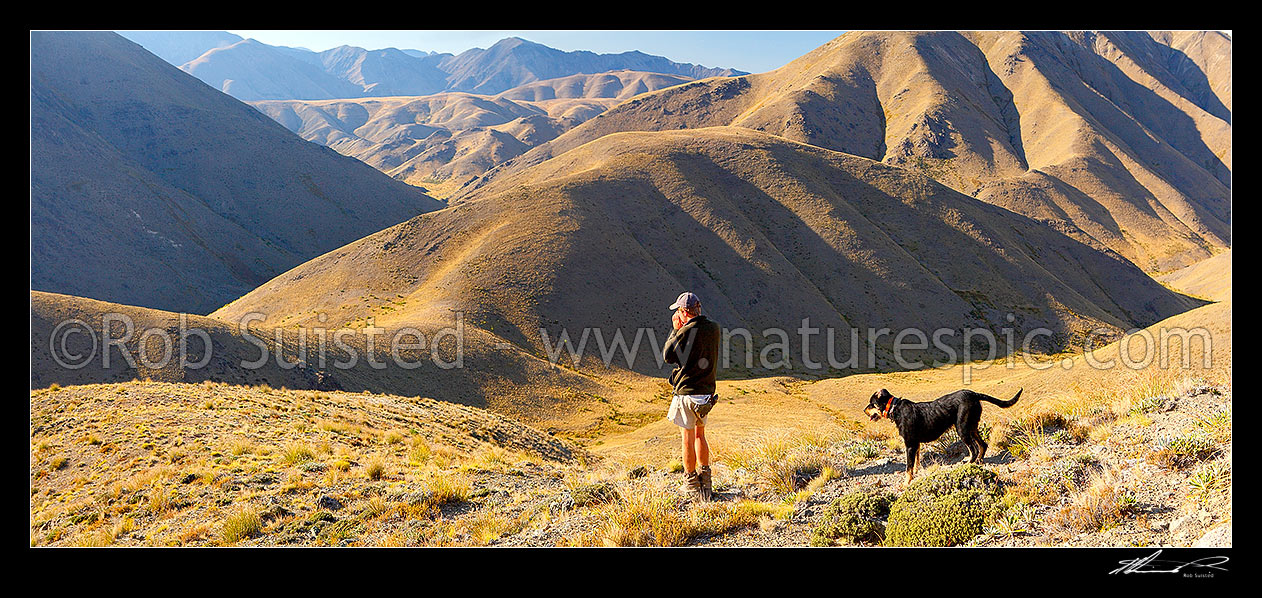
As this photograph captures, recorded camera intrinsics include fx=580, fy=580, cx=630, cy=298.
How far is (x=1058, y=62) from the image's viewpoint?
120 m

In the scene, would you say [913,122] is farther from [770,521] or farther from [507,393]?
[770,521]

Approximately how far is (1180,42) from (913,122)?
445 ft

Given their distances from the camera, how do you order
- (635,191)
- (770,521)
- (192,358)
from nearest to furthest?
1. (770,521)
2. (192,358)
3. (635,191)

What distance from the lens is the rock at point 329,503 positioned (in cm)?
730

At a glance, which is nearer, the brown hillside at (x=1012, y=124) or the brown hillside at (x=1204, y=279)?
the brown hillside at (x=1204, y=279)

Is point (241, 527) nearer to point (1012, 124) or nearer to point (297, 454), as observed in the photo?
point (297, 454)

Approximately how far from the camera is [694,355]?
5930 mm

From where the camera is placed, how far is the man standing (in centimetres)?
589

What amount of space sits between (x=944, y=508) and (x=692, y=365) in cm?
254

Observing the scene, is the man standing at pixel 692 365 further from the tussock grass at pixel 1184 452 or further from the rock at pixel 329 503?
the rock at pixel 329 503

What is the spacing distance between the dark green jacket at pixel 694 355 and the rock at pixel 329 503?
466 cm

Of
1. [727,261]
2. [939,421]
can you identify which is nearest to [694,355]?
[939,421]
